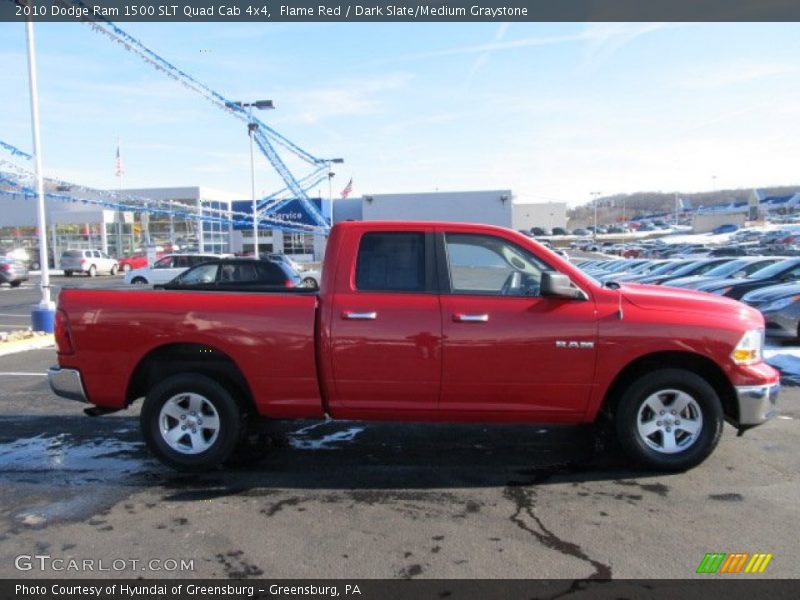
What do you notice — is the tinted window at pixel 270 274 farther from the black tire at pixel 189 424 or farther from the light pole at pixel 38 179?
the black tire at pixel 189 424

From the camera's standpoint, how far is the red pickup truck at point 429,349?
4629mm

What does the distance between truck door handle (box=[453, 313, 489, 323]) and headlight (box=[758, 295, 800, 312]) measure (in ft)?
25.9

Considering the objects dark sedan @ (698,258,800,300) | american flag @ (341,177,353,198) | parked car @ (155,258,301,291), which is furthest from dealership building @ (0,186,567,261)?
dark sedan @ (698,258,800,300)

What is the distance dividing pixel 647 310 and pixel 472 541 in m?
2.15

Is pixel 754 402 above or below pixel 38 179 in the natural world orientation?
below

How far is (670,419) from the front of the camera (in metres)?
4.75

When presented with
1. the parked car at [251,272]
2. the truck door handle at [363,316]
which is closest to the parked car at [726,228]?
the parked car at [251,272]

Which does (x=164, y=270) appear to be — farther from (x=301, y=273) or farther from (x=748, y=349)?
(x=748, y=349)

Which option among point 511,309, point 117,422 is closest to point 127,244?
point 117,422

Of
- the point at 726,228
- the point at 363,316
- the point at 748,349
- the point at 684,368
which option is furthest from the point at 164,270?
the point at 726,228

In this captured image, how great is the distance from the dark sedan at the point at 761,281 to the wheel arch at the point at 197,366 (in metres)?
10.2

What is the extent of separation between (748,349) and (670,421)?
2.57ft

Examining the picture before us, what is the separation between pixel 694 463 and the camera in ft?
15.6

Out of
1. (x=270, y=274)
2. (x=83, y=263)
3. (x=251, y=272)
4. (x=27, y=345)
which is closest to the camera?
(x=27, y=345)
